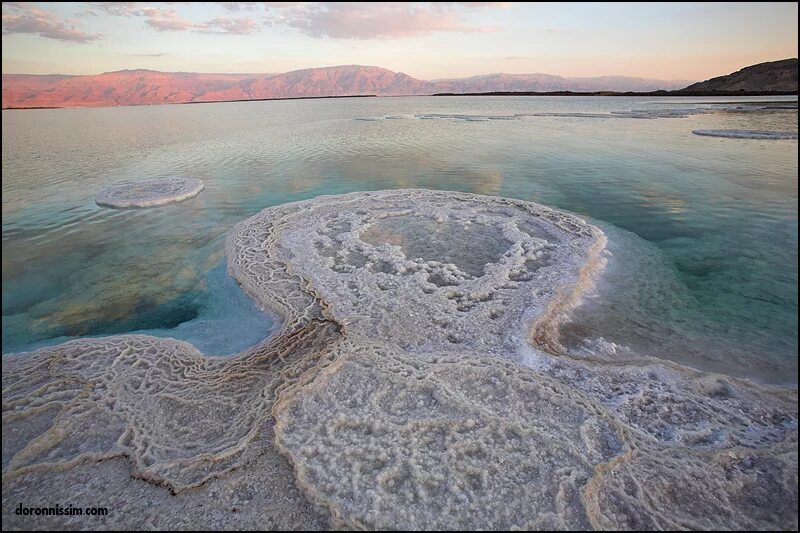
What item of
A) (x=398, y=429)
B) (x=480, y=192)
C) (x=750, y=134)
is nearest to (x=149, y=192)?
(x=480, y=192)

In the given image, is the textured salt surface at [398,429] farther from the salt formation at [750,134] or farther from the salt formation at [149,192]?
the salt formation at [750,134]

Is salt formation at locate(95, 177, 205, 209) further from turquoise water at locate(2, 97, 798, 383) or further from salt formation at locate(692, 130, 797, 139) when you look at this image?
salt formation at locate(692, 130, 797, 139)

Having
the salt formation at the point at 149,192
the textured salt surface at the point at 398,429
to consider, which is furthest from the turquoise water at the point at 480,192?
the textured salt surface at the point at 398,429

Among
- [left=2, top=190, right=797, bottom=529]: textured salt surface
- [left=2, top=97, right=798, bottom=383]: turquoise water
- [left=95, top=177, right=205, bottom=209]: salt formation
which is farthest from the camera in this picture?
[left=95, top=177, right=205, bottom=209]: salt formation

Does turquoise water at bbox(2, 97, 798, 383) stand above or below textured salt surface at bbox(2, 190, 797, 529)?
above

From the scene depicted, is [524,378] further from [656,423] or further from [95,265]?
[95,265]

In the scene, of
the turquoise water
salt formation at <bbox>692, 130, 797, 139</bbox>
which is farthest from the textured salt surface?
salt formation at <bbox>692, 130, 797, 139</bbox>

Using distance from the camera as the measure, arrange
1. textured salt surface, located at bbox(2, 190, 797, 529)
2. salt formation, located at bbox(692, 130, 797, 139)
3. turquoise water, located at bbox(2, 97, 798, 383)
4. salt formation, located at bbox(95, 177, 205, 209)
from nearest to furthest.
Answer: textured salt surface, located at bbox(2, 190, 797, 529)
turquoise water, located at bbox(2, 97, 798, 383)
salt formation, located at bbox(95, 177, 205, 209)
salt formation, located at bbox(692, 130, 797, 139)
